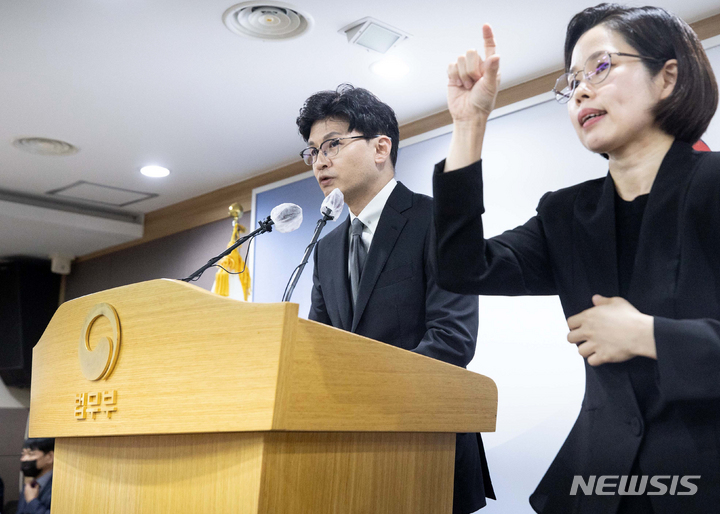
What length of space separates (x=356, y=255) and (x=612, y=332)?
1069 mm

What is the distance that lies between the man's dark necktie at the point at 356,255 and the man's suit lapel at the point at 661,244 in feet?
3.14

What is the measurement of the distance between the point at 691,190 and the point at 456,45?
2645 mm

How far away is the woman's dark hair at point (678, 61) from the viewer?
38.8 inches

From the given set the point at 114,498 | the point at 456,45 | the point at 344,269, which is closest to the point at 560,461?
the point at 114,498

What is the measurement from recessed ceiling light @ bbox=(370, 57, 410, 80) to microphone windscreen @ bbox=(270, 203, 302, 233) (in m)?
2.08

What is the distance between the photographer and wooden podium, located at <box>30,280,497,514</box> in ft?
3.35

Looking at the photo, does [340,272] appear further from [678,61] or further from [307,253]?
[678,61]

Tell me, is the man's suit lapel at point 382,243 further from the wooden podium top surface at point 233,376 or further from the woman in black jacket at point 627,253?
the woman in black jacket at point 627,253

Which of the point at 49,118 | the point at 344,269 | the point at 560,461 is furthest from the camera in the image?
the point at 49,118

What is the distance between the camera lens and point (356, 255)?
1.91m

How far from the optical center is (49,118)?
4.28 meters

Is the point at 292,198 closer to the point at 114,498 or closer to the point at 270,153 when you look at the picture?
the point at 270,153

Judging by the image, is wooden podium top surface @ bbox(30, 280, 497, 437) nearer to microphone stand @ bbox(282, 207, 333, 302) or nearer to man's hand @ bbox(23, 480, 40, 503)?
microphone stand @ bbox(282, 207, 333, 302)

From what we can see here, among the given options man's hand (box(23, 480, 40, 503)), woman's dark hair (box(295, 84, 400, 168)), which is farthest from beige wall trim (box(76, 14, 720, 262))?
man's hand (box(23, 480, 40, 503))
